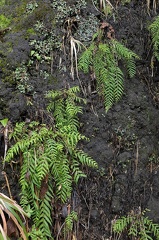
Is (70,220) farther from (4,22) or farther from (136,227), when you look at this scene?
(4,22)

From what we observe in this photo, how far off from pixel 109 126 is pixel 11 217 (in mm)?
1371

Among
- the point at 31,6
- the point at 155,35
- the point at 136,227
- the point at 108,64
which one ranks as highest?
the point at 31,6

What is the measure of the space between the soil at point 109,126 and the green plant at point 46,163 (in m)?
0.17

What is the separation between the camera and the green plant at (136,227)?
131 inches

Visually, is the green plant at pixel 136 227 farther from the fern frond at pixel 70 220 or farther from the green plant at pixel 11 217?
the green plant at pixel 11 217

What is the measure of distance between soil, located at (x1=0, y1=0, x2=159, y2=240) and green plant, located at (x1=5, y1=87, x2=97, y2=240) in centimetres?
17

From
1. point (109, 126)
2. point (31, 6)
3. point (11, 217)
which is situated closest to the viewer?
point (11, 217)

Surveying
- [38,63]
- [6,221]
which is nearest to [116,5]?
[38,63]

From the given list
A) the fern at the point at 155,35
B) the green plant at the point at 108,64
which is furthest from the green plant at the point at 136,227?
the fern at the point at 155,35

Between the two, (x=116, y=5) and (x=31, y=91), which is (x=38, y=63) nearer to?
(x=31, y=91)

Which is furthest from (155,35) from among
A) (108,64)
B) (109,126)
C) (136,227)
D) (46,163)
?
(136,227)

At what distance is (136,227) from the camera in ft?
11.0

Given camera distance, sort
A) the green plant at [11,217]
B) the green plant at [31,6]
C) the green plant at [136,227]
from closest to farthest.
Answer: the green plant at [11,217] → the green plant at [136,227] → the green plant at [31,6]

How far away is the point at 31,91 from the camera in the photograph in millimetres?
3738
